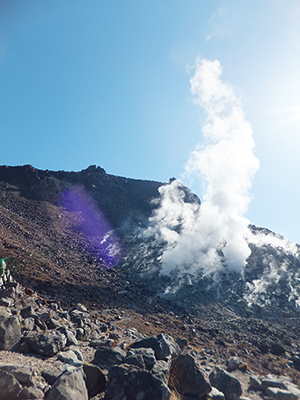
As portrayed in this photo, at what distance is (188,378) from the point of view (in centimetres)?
→ 786

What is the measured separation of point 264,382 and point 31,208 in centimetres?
Result: 4945

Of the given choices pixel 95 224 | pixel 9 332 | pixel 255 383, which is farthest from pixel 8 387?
pixel 95 224

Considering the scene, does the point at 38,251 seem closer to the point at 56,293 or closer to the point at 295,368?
the point at 56,293

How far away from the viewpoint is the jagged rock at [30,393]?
4.67 m

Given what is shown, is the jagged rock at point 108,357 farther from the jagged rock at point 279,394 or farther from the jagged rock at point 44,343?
the jagged rock at point 279,394

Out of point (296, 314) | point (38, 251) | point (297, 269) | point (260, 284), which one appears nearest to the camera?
point (296, 314)

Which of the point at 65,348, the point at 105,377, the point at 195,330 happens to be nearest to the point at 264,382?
the point at 105,377

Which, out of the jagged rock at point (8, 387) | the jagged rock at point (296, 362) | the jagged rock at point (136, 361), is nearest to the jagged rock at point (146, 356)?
the jagged rock at point (136, 361)

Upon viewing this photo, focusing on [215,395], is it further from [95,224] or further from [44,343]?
[95,224]

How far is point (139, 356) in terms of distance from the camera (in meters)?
7.51

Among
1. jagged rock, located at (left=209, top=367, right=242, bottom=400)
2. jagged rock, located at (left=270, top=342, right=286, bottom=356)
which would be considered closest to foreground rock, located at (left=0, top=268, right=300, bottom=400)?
jagged rock, located at (left=209, top=367, right=242, bottom=400)

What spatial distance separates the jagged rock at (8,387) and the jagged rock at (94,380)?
2091 millimetres

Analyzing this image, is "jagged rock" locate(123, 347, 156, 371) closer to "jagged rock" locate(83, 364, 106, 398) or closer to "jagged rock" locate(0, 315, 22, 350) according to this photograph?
"jagged rock" locate(83, 364, 106, 398)

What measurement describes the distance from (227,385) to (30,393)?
7516 mm
